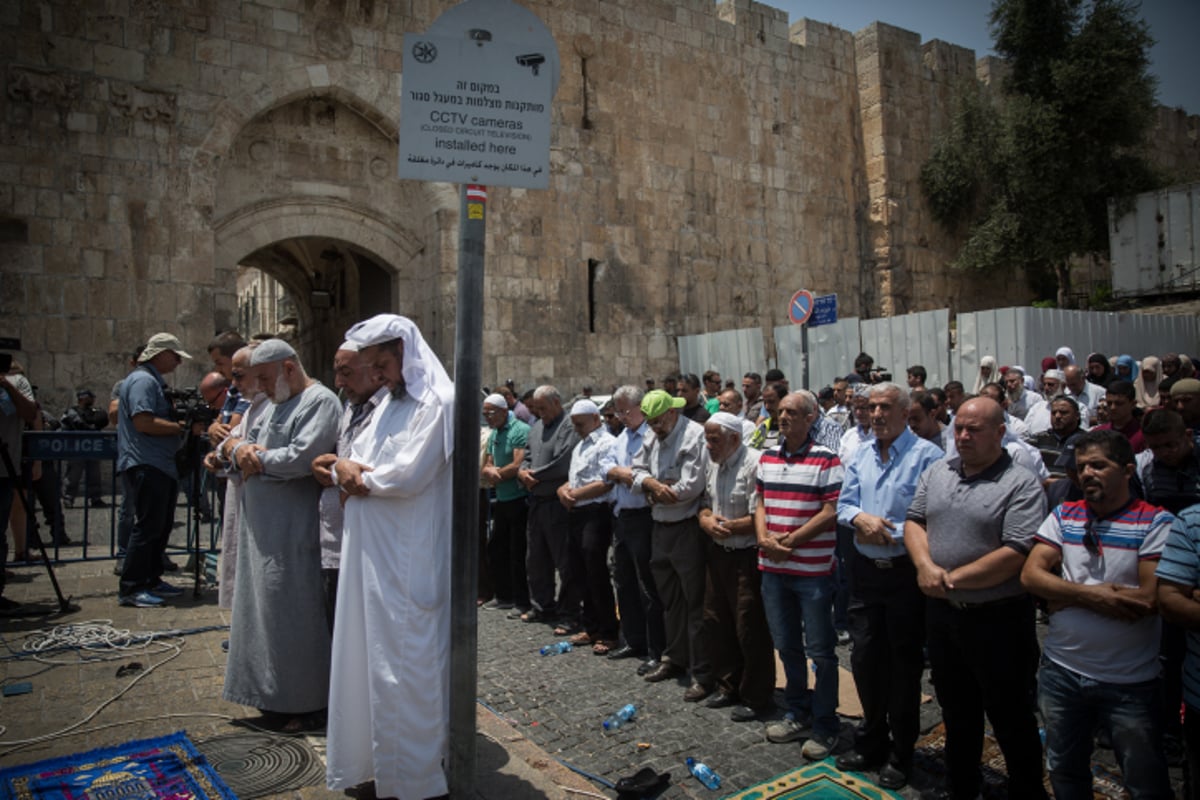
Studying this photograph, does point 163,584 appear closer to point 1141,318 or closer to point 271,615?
point 271,615

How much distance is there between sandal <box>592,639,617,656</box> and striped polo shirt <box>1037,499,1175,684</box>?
3.25 meters

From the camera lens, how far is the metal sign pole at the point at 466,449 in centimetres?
278

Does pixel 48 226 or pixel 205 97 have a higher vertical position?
pixel 205 97

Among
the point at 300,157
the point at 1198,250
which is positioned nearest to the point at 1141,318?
the point at 1198,250

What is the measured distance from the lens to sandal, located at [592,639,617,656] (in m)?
5.69

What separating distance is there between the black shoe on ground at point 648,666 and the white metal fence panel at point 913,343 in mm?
8845

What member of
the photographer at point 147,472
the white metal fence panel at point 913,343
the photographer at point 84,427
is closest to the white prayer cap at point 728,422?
the photographer at point 147,472

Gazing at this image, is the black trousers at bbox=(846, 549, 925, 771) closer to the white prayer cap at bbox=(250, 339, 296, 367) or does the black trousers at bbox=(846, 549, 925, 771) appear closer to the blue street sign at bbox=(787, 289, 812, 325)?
the white prayer cap at bbox=(250, 339, 296, 367)

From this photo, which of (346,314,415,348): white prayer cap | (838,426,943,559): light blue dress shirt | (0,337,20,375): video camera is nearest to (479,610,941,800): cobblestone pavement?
(838,426,943,559): light blue dress shirt

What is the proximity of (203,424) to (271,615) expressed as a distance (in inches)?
118

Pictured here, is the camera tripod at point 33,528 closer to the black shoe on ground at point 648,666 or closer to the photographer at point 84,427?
the photographer at point 84,427

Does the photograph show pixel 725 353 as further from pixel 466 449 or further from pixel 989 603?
pixel 466 449

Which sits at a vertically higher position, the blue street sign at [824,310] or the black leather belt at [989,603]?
the blue street sign at [824,310]

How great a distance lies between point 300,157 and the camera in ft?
39.9
